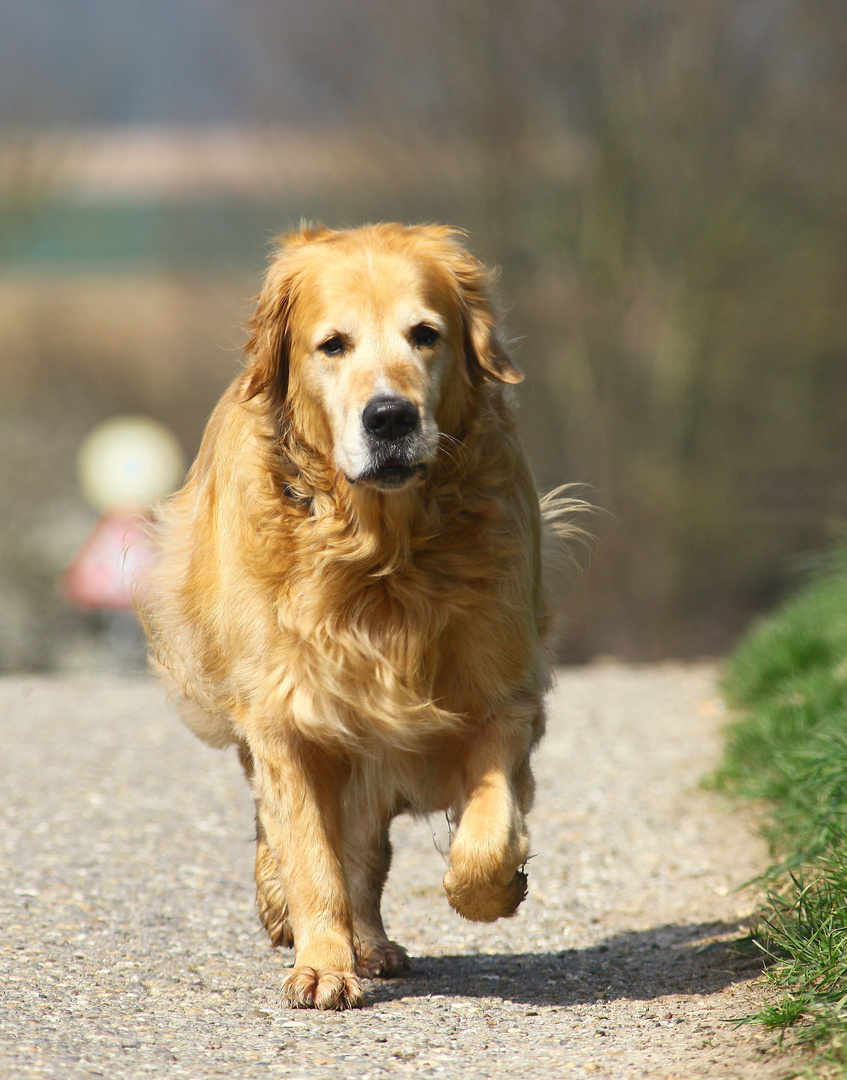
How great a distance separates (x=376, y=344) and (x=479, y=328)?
1.40 ft

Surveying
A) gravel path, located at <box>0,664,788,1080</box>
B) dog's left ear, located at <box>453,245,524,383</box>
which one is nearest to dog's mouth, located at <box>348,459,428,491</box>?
dog's left ear, located at <box>453,245,524,383</box>

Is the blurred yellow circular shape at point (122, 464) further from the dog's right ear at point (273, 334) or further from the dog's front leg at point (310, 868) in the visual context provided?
the dog's front leg at point (310, 868)

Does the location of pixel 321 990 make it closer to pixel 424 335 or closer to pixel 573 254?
pixel 424 335

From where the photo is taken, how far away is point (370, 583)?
12.3ft

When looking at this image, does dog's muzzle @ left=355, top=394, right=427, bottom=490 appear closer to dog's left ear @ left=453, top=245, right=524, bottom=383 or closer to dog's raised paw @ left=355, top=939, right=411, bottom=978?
dog's left ear @ left=453, top=245, right=524, bottom=383

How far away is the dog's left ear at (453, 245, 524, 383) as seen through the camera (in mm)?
3877

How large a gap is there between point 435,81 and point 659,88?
2264 millimetres

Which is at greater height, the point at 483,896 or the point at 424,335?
the point at 424,335

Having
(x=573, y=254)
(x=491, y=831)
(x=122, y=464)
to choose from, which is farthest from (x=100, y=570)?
(x=491, y=831)

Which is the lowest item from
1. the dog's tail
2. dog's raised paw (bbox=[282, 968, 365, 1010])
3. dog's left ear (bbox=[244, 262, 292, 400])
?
dog's raised paw (bbox=[282, 968, 365, 1010])

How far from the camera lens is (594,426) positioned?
14445 millimetres

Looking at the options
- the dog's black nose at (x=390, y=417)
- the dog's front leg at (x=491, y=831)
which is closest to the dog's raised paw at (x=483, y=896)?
the dog's front leg at (x=491, y=831)

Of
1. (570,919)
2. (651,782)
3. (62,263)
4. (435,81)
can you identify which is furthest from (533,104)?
(570,919)

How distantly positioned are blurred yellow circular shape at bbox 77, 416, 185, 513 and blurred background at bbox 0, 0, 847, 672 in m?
0.64
